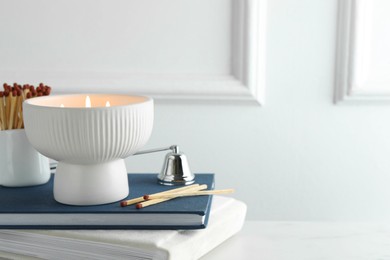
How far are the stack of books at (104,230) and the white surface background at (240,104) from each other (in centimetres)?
60

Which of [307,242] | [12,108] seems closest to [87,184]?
[12,108]

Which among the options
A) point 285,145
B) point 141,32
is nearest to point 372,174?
point 285,145

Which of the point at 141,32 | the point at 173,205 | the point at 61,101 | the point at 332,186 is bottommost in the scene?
the point at 332,186

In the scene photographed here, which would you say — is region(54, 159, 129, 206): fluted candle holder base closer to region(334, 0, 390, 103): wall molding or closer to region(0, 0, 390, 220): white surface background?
region(0, 0, 390, 220): white surface background

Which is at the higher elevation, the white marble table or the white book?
the white book

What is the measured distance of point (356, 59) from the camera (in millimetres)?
1318

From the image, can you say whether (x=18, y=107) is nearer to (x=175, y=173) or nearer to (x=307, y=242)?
(x=175, y=173)

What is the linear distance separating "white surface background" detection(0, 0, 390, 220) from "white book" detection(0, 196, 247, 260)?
0.60 meters

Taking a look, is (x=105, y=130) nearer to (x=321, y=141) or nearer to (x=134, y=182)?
(x=134, y=182)

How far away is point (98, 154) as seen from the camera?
747 mm

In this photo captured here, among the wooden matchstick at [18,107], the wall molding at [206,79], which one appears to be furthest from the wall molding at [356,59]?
the wooden matchstick at [18,107]

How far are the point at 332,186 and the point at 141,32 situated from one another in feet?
1.68

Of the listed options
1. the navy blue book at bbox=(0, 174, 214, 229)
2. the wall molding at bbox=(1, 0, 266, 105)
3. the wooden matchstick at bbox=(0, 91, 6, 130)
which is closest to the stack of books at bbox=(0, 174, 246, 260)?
the navy blue book at bbox=(0, 174, 214, 229)

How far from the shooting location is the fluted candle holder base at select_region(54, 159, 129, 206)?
0.77 metres
